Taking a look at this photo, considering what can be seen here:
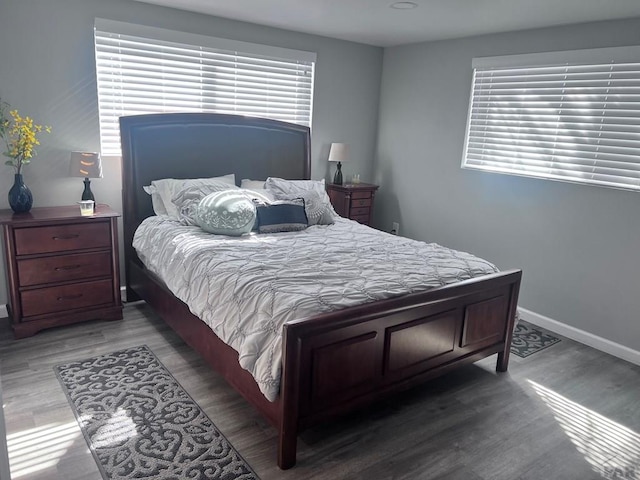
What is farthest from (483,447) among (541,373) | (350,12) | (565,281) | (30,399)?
(350,12)

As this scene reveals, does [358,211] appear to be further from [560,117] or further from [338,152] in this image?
[560,117]

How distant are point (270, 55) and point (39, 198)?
2.31m

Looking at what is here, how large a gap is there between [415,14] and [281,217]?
186 cm

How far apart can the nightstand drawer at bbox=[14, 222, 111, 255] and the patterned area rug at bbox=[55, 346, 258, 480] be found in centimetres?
83

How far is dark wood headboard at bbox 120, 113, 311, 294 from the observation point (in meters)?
3.80

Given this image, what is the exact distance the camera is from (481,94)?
14.3 ft

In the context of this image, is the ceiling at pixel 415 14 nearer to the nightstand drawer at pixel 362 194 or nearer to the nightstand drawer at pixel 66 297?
the nightstand drawer at pixel 362 194

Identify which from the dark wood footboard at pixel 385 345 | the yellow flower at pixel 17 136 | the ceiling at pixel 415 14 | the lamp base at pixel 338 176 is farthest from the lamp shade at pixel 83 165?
the lamp base at pixel 338 176

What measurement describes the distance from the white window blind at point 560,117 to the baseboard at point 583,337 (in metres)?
1.15

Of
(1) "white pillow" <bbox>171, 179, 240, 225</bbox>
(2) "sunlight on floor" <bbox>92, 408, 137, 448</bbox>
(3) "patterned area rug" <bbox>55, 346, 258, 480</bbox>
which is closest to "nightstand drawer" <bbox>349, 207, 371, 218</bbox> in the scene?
(1) "white pillow" <bbox>171, 179, 240, 225</bbox>

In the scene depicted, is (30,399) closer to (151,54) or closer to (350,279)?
(350,279)

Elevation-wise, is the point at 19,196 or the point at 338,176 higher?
the point at 338,176

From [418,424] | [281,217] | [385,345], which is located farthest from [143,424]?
[281,217]

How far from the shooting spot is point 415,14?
11.9 feet
